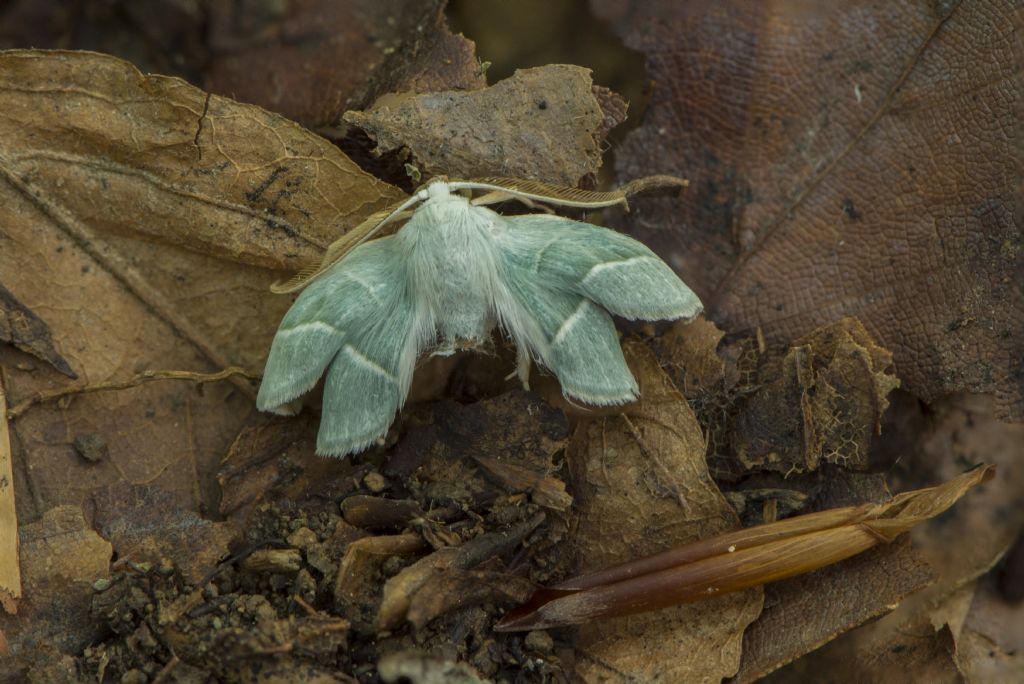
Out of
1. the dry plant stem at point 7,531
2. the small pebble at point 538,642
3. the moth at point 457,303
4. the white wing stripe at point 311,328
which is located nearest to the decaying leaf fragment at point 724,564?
the small pebble at point 538,642

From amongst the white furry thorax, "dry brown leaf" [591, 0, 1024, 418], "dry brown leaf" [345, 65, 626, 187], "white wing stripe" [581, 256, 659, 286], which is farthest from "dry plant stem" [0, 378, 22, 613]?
"dry brown leaf" [591, 0, 1024, 418]

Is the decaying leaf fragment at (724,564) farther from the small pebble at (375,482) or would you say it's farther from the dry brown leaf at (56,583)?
the dry brown leaf at (56,583)

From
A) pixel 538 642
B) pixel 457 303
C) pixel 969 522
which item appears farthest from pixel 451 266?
pixel 969 522

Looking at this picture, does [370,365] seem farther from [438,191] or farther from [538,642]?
[538,642]

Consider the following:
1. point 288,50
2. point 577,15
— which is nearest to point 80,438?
point 288,50

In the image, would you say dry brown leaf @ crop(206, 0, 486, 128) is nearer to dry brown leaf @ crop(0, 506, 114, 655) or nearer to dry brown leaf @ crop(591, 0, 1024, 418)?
dry brown leaf @ crop(591, 0, 1024, 418)
